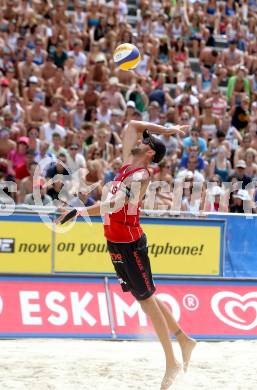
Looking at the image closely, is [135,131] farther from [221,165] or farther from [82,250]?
[221,165]

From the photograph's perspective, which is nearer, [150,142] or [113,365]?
[150,142]

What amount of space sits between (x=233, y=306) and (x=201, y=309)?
0.40 m

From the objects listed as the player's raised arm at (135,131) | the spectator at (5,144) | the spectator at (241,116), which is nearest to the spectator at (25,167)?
the spectator at (5,144)

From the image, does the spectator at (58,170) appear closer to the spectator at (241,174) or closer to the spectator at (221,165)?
the spectator at (221,165)

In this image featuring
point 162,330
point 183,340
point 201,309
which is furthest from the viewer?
point 201,309

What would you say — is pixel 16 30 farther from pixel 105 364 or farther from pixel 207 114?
pixel 105 364

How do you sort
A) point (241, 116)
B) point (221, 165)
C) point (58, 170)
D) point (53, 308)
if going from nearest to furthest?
1. point (53, 308)
2. point (58, 170)
3. point (221, 165)
4. point (241, 116)

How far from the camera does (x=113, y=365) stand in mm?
8000

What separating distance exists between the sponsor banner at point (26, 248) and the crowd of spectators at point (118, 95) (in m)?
0.90

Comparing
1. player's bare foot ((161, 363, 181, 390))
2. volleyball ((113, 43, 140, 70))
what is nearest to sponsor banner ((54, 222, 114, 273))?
volleyball ((113, 43, 140, 70))

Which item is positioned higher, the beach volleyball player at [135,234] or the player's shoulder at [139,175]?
the player's shoulder at [139,175]

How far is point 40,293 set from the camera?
31.6 feet

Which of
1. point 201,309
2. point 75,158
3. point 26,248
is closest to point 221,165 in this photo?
point 75,158

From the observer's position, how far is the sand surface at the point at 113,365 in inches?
283
